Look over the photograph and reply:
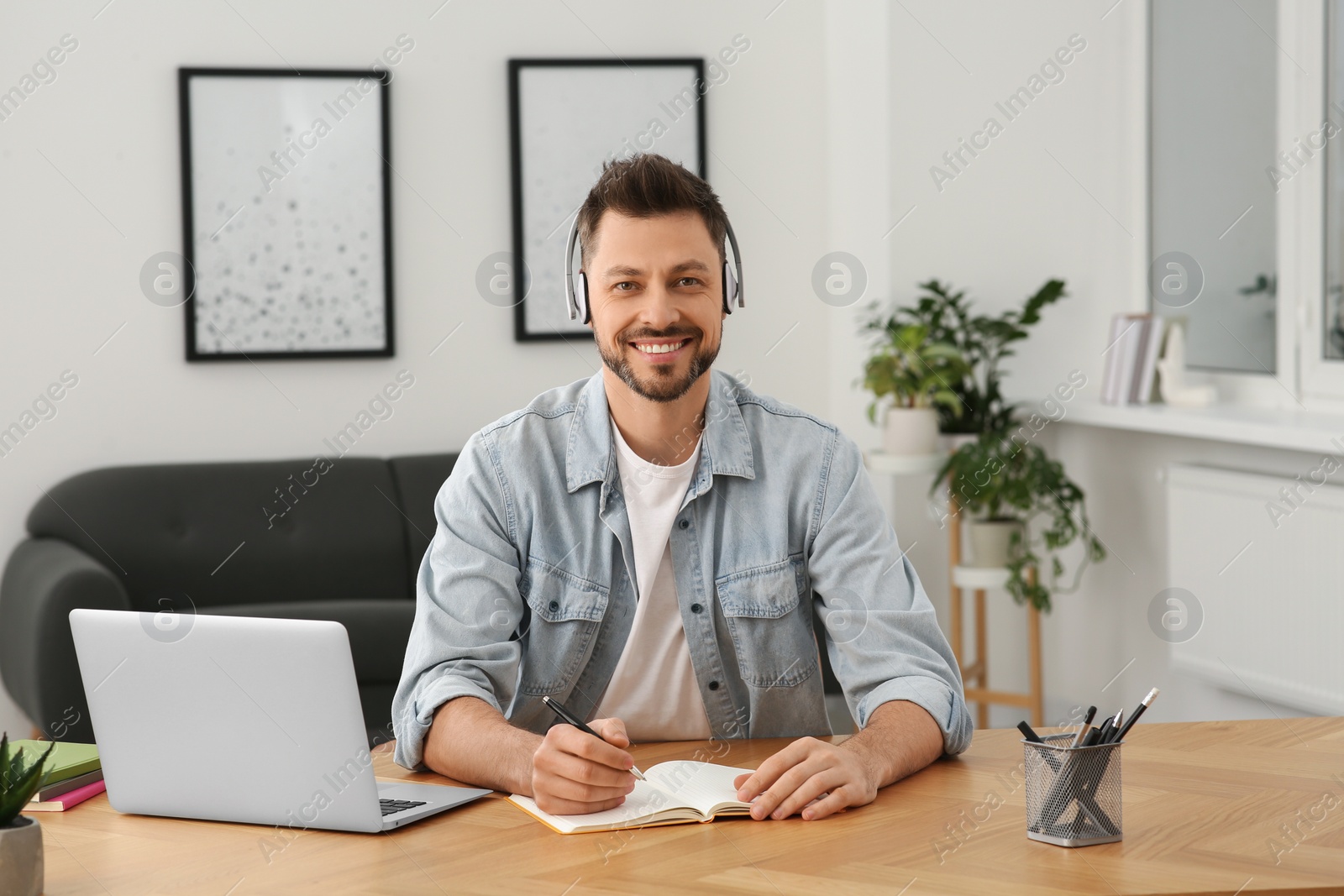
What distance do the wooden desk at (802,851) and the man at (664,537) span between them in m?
0.33

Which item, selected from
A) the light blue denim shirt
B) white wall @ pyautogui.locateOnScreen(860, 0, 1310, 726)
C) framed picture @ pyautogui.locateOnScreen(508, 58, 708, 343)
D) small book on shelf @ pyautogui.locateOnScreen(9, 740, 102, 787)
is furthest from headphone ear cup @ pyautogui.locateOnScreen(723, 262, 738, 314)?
framed picture @ pyautogui.locateOnScreen(508, 58, 708, 343)

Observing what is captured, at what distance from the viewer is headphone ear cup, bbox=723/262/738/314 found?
Answer: 5.77ft

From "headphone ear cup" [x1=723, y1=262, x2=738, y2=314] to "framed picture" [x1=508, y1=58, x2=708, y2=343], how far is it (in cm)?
234

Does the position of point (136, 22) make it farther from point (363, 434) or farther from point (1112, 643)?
point (1112, 643)

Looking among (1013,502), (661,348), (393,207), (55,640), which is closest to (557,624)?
(661,348)

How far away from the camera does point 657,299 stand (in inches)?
66.0

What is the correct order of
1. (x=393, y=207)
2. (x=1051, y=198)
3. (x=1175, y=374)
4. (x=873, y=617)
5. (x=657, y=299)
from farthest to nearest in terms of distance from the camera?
(x=393, y=207), (x=1051, y=198), (x=1175, y=374), (x=657, y=299), (x=873, y=617)

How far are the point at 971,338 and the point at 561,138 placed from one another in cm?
142

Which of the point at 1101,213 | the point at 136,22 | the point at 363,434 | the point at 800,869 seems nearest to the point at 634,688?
the point at 800,869

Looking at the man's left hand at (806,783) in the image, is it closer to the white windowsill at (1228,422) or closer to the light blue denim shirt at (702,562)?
the light blue denim shirt at (702,562)

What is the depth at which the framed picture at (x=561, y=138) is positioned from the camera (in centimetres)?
403

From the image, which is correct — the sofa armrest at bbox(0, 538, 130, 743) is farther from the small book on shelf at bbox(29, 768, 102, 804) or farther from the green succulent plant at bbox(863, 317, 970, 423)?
the green succulent plant at bbox(863, 317, 970, 423)

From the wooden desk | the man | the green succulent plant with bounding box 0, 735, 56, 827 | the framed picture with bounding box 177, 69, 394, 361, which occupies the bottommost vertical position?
the wooden desk

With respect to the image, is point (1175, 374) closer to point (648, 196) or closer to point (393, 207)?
point (648, 196)
